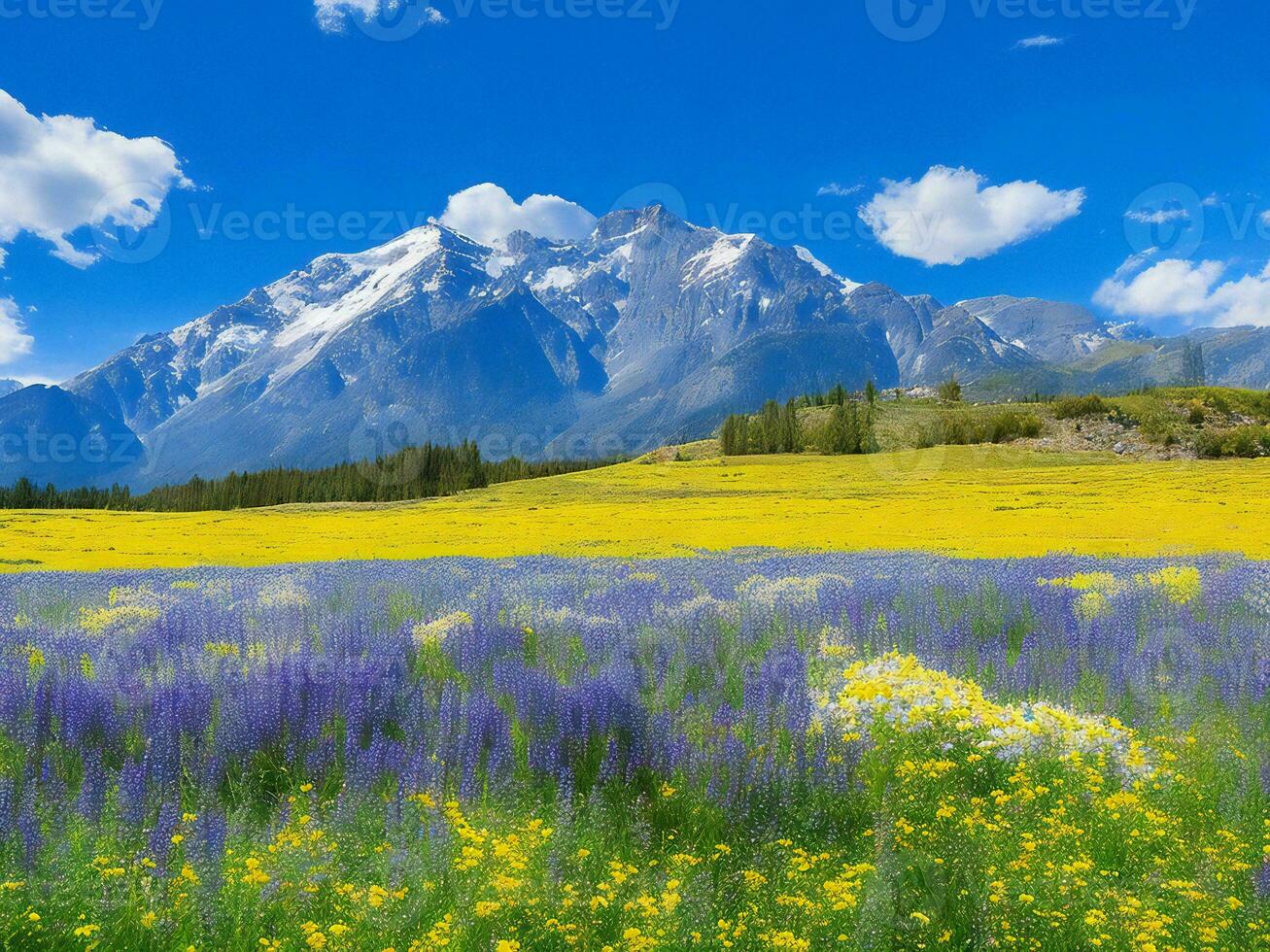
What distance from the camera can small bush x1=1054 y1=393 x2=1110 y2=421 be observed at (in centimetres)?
13862

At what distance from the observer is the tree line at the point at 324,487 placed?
137 metres

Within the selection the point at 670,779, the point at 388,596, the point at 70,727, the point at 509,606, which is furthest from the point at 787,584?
the point at 70,727

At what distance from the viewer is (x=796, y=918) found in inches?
163

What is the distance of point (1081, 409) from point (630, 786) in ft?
513

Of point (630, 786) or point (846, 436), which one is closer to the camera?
point (630, 786)

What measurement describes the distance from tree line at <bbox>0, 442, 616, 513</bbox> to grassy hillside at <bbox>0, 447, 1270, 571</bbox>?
44007mm

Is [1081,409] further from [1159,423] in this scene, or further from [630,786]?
[630,786]

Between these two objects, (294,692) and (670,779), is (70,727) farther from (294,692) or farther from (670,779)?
(670,779)

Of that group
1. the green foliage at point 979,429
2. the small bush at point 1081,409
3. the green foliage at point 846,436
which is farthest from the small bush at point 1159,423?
the green foliage at point 846,436

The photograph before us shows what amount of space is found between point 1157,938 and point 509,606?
9.03 meters

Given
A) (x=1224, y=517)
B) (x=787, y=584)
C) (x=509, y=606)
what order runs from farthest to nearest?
1. (x=1224, y=517)
2. (x=787, y=584)
3. (x=509, y=606)

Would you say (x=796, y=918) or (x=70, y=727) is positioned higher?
(x=70, y=727)

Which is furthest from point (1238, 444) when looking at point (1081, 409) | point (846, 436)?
point (846, 436)

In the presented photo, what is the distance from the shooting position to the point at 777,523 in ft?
145
